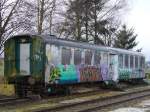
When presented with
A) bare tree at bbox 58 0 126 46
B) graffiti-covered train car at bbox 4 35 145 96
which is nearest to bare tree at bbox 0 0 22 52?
graffiti-covered train car at bbox 4 35 145 96

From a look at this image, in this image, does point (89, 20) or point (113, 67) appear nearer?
point (113, 67)

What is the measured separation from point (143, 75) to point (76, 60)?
47.3 feet

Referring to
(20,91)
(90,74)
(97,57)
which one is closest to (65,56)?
(20,91)

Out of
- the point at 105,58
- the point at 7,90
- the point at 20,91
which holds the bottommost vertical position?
the point at 7,90

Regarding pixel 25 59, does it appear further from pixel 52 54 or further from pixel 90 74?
pixel 90 74

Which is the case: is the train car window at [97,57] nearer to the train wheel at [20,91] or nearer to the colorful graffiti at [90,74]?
the colorful graffiti at [90,74]

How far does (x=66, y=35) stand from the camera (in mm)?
43000

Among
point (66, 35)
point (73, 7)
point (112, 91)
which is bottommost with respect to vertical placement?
point (112, 91)

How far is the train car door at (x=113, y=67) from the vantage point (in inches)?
1118

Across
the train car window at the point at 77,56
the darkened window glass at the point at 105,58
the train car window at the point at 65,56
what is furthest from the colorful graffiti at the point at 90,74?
the train car window at the point at 65,56

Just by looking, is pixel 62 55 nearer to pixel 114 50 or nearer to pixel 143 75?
pixel 114 50

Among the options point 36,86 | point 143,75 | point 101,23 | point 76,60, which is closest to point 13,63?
point 36,86

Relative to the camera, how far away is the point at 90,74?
2538 centimetres

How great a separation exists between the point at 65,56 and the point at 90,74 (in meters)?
3.52
